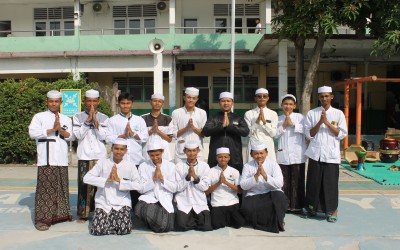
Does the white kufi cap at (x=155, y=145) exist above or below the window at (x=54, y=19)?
below

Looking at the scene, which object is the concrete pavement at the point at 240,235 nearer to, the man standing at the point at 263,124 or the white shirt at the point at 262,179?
the white shirt at the point at 262,179

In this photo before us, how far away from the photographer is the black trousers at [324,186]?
5.50 meters

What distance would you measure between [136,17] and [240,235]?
15433 mm

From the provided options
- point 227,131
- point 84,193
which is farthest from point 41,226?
point 227,131

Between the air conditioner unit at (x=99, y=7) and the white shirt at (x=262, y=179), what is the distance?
593 inches

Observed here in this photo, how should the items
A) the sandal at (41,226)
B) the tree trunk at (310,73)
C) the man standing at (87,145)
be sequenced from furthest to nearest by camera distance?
1. the tree trunk at (310,73)
2. the man standing at (87,145)
3. the sandal at (41,226)

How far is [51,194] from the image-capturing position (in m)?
5.30

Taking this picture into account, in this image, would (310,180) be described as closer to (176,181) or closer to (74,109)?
(176,181)

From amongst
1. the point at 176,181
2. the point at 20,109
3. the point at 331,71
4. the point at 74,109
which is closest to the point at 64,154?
the point at 176,181

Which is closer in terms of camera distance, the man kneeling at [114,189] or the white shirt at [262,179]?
the man kneeling at [114,189]

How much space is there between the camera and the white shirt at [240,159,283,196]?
508 centimetres

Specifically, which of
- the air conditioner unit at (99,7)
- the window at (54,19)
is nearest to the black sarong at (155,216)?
the air conditioner unit at (99,7)

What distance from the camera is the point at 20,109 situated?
10195 millimetres

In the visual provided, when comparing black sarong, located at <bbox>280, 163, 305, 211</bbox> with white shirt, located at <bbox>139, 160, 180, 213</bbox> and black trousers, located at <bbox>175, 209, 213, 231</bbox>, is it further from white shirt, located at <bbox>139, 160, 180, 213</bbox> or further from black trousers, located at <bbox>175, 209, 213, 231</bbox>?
white shirt, located at <bbox>139, 160, 180, 213</bbox>
